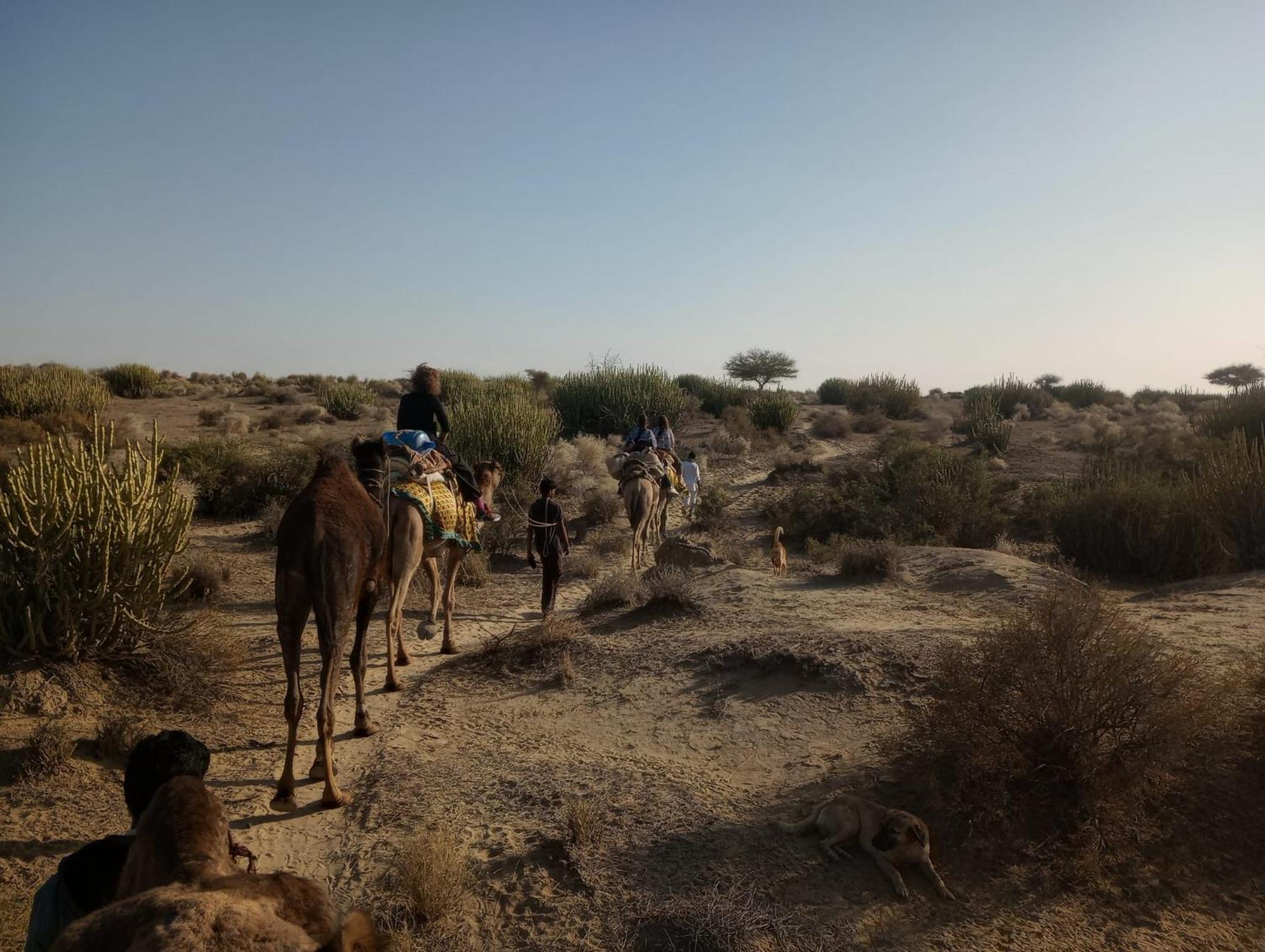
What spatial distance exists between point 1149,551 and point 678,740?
9.55 meters

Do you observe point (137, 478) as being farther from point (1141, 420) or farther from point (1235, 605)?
point (1141, 420)

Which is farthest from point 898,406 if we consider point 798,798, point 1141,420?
point 798,798

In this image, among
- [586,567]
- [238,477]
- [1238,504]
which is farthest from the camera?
[238,477]

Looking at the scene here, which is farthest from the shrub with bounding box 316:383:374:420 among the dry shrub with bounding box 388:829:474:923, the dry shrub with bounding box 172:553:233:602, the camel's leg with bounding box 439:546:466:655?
the dry shrub with bounding box 388:829:474:923

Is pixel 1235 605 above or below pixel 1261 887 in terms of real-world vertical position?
above

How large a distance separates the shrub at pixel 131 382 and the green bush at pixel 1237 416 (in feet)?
117

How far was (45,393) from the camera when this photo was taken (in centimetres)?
2153

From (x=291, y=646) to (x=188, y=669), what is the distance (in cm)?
216

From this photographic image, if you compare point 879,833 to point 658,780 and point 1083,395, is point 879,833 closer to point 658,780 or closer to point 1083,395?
point 658,780

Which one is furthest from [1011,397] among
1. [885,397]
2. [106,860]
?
[106,860]

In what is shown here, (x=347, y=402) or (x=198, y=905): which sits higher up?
(x=347, y=402)

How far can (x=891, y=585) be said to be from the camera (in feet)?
34.2

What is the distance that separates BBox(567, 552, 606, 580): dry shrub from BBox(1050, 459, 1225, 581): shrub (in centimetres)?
750

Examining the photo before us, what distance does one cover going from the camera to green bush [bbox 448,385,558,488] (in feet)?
55.2
